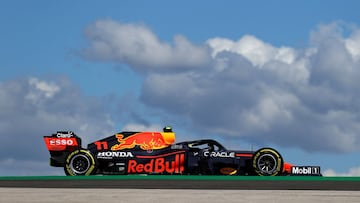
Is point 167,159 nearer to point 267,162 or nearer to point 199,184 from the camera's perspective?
point 267,162

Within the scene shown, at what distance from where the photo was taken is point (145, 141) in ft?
83.7

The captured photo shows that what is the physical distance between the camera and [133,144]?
25.5 metres

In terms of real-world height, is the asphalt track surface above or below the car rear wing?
below

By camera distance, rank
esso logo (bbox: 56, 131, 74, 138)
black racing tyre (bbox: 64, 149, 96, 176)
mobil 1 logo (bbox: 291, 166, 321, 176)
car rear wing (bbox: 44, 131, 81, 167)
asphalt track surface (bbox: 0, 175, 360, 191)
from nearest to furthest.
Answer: asphalt track surface (bbox: 0, 175, 360, 191)
black racing tyre (bbox: 64, 149, 96, 176)
mobil 1 logo (bbox: 291, 166, 321, 176)
car rear wing (bbox: 44, 131, 81, 167)
esso logo (bbox: 56, 131, 74, 138)

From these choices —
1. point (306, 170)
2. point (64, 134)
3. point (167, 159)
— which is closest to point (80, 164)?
point (64, 134)

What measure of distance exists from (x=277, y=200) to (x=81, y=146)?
48.4 ft

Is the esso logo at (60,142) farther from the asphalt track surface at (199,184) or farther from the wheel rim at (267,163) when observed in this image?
the wheel rim at (267,163)

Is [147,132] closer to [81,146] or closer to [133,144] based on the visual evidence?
[133,144]

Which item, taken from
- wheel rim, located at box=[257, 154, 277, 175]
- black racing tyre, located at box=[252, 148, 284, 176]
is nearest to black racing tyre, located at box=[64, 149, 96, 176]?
black racing tyre, located at box=[252, 148, 284, 176]

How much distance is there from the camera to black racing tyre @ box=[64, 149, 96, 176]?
24844mm

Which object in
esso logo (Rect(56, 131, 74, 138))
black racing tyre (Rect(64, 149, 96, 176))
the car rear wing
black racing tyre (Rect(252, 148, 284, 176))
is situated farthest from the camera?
esso logo (Rect(56, 131, 74, 138))

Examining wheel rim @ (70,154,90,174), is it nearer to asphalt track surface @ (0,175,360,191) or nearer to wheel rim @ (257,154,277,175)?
asphalt track surface @ (0,175,360,191)

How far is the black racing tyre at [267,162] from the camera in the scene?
24297 mm

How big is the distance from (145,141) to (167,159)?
47.4 inches
